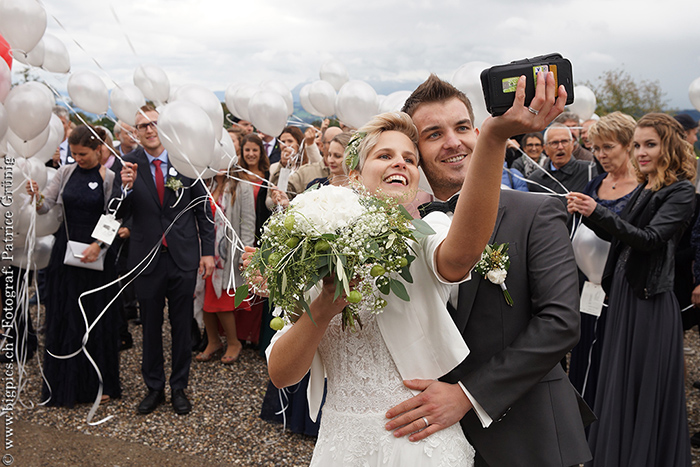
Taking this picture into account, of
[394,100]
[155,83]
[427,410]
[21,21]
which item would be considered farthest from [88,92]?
[427,410]

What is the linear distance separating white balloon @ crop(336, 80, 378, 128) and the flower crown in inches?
139

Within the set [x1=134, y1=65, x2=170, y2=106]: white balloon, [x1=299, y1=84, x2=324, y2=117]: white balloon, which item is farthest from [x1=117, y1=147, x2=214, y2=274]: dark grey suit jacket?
[x1=299, y1=84, x2=324, y2=117]: white balloon

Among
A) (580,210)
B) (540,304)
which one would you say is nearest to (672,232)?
(580,210)

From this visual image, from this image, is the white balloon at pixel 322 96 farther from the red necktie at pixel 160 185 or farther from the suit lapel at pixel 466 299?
the suit lapel at pixel 466 299

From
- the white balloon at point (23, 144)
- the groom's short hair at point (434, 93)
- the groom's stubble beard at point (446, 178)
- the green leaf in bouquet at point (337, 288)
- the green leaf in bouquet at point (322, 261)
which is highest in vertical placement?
the groom's short hair at point (434, 93)

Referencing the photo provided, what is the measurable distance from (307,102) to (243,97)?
89cm

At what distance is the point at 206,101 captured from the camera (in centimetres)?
482

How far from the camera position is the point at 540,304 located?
1829mm

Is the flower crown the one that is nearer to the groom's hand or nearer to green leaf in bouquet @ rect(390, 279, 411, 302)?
green leaf in bouquet @ rect(390, 279, 411, 302)

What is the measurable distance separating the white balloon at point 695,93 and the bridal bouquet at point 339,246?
620 cm

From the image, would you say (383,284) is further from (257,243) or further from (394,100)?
(394,100)

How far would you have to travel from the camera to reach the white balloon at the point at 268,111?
5691mm

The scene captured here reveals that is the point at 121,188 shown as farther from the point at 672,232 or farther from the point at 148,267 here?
the point at 672,232

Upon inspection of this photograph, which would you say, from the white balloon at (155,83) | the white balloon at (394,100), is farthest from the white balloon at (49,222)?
the white balloon at (394,100)
